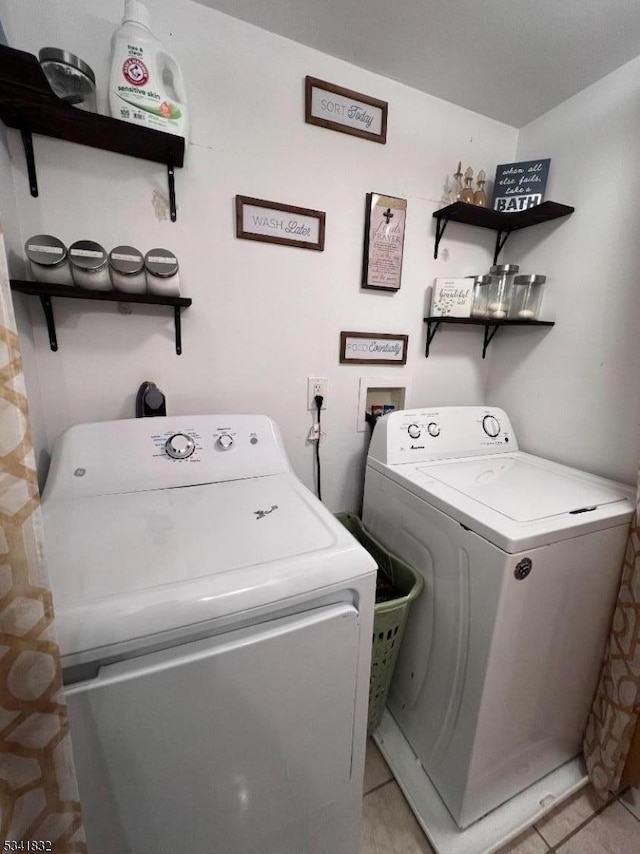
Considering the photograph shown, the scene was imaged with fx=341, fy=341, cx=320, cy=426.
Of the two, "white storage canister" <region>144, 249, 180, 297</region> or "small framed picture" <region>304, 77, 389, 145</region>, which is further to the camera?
"small framed picture" <region>304, 77, 389, 145</region>

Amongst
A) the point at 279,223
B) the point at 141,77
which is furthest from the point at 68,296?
the point at 279,223

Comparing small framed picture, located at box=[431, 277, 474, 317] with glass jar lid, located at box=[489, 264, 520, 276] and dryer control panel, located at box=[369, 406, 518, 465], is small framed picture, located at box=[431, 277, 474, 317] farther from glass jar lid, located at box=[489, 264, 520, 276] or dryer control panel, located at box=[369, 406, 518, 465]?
dryer control panel, located at box=[369, 406, 518, 465]

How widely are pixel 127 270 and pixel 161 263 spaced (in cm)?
9

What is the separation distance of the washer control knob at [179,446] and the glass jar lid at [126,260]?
482mm

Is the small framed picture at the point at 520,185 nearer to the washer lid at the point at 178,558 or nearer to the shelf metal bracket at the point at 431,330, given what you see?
the shelf metal bracket at the point at 431,330

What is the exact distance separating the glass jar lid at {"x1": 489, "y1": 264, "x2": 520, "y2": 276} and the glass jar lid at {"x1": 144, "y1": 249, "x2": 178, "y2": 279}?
4.11 ft

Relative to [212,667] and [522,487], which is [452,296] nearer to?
[522,487]

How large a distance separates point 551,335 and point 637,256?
0.34 metres

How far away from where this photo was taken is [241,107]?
108 cm

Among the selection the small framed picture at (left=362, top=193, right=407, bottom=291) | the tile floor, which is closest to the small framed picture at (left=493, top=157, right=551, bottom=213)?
the small framed picture at (left=362, top=193, right=407, bottom=291)

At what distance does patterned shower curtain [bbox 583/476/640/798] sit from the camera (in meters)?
0.94

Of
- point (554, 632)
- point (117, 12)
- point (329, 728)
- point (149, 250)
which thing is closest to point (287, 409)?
point (149, 250)

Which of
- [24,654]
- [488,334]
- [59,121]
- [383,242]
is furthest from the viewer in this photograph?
[488,334]

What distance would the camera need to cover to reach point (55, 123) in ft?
2.88
